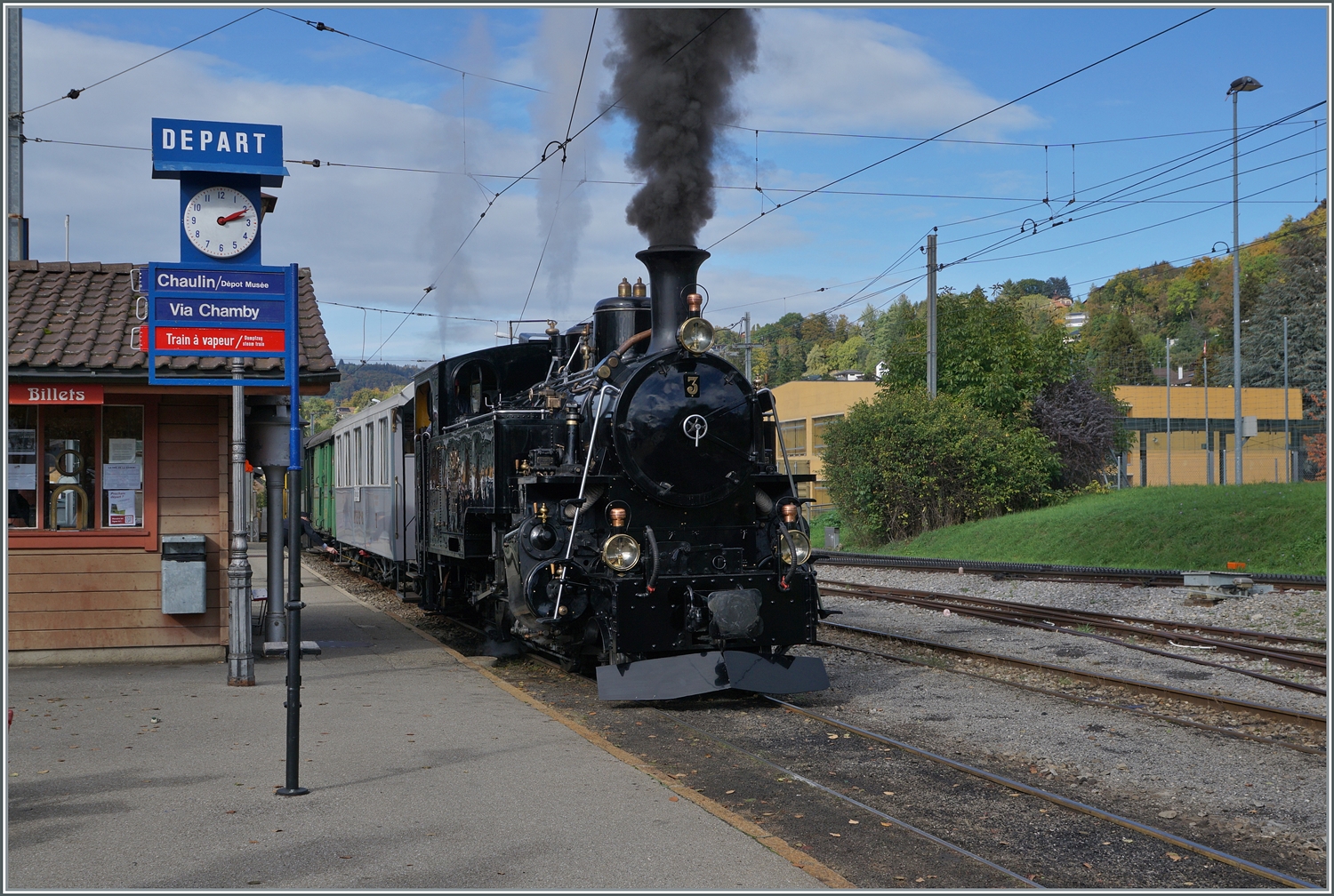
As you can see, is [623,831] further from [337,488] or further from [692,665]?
[337,488]

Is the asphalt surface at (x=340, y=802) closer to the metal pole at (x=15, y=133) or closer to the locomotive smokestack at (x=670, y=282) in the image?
the locomotive smokestack at (x=670, y=282)

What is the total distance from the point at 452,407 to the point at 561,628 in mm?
4522

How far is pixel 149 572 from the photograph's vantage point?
10.6 m

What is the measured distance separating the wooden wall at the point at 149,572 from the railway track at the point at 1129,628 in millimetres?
9459

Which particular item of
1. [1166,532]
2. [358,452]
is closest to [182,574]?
[358,452]

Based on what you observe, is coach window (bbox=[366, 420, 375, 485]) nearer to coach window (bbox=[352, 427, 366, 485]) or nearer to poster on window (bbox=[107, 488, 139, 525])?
coach window (bbox=[352, 427, 366, 485])

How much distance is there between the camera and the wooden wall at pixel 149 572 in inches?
406

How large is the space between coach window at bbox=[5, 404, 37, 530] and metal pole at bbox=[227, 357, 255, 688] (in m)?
1.78

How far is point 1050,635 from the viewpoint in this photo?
13094mm

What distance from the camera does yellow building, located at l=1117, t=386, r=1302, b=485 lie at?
45.2 metres

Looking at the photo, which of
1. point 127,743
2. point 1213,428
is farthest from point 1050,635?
point 1213,428

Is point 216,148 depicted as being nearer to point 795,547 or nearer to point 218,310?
point 218,310

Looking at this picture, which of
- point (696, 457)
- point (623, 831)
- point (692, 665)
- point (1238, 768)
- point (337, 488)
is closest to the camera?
point (623, 831)

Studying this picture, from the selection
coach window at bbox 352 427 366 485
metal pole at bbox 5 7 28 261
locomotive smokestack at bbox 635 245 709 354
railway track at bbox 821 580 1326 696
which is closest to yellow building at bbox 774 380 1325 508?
coach window at bbox 352 427 366 485
